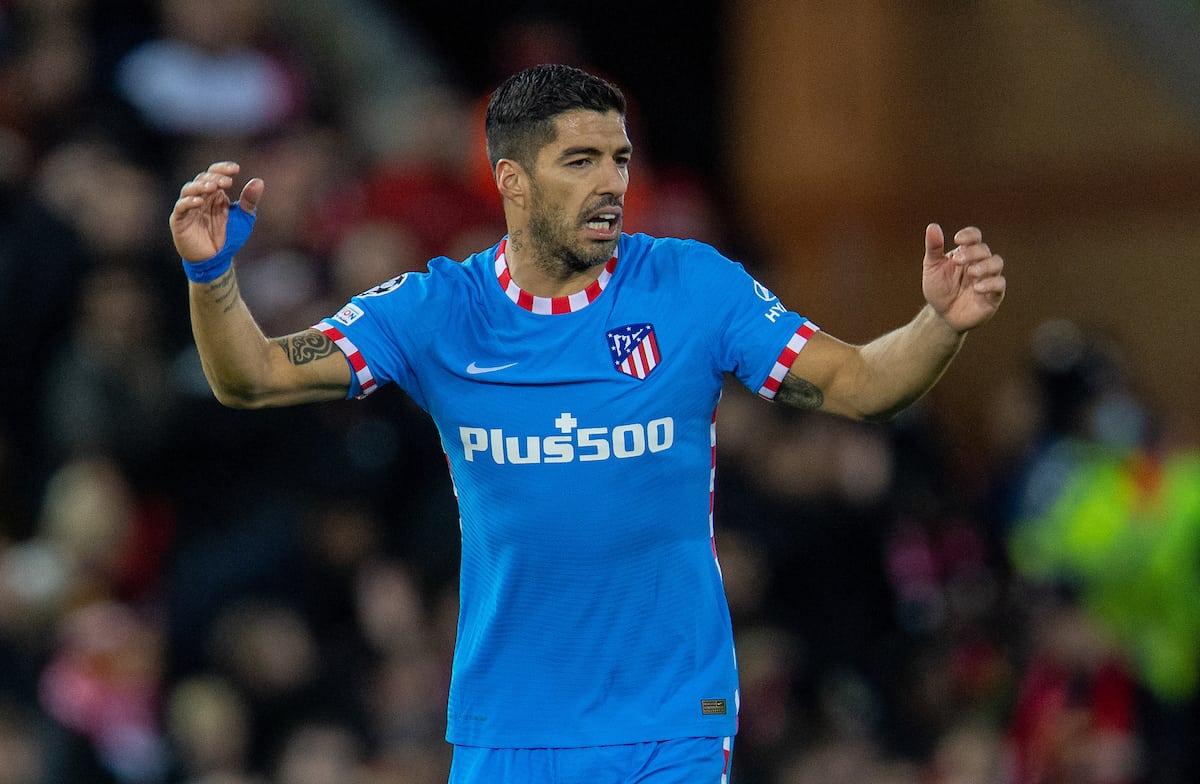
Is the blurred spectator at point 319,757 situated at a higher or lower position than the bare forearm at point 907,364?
lower

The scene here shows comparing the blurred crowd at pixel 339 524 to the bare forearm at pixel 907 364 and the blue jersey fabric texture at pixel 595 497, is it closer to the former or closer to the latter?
the blue jersey fabric texture at pixel 595 497

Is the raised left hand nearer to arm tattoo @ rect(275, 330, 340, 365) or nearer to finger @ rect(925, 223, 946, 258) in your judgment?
finger @ rect(925, 223, 946, 258)

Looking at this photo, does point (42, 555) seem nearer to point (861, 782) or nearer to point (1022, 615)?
point (861, 782)

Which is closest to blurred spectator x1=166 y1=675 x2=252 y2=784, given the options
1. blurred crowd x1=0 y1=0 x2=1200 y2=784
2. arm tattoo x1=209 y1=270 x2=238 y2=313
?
blurred crowd x1=0 y1=0 x2=1200 y2=784

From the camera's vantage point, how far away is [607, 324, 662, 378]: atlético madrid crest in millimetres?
5238

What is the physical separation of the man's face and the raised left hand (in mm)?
846

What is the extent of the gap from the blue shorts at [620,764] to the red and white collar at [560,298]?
1170 mm

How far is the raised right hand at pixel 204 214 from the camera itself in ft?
16.9

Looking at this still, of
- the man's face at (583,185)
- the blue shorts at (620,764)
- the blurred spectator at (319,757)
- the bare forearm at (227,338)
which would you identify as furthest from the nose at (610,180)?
the blurred spectator at (319,757)

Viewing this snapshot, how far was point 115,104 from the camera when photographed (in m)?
10.1

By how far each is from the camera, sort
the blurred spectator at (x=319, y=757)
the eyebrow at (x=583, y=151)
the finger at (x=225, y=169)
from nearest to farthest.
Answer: the finger at (x=225, y=169), the eyebrow at (x=583, y=151), the blurred spectator at (x=319, y=757)

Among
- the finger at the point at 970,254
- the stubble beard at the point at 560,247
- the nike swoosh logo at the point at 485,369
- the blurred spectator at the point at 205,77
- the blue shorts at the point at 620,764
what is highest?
the blurred spectator at the point at 205,77

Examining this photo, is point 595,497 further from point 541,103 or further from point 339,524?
point 339,524

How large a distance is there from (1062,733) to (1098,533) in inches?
43.4
